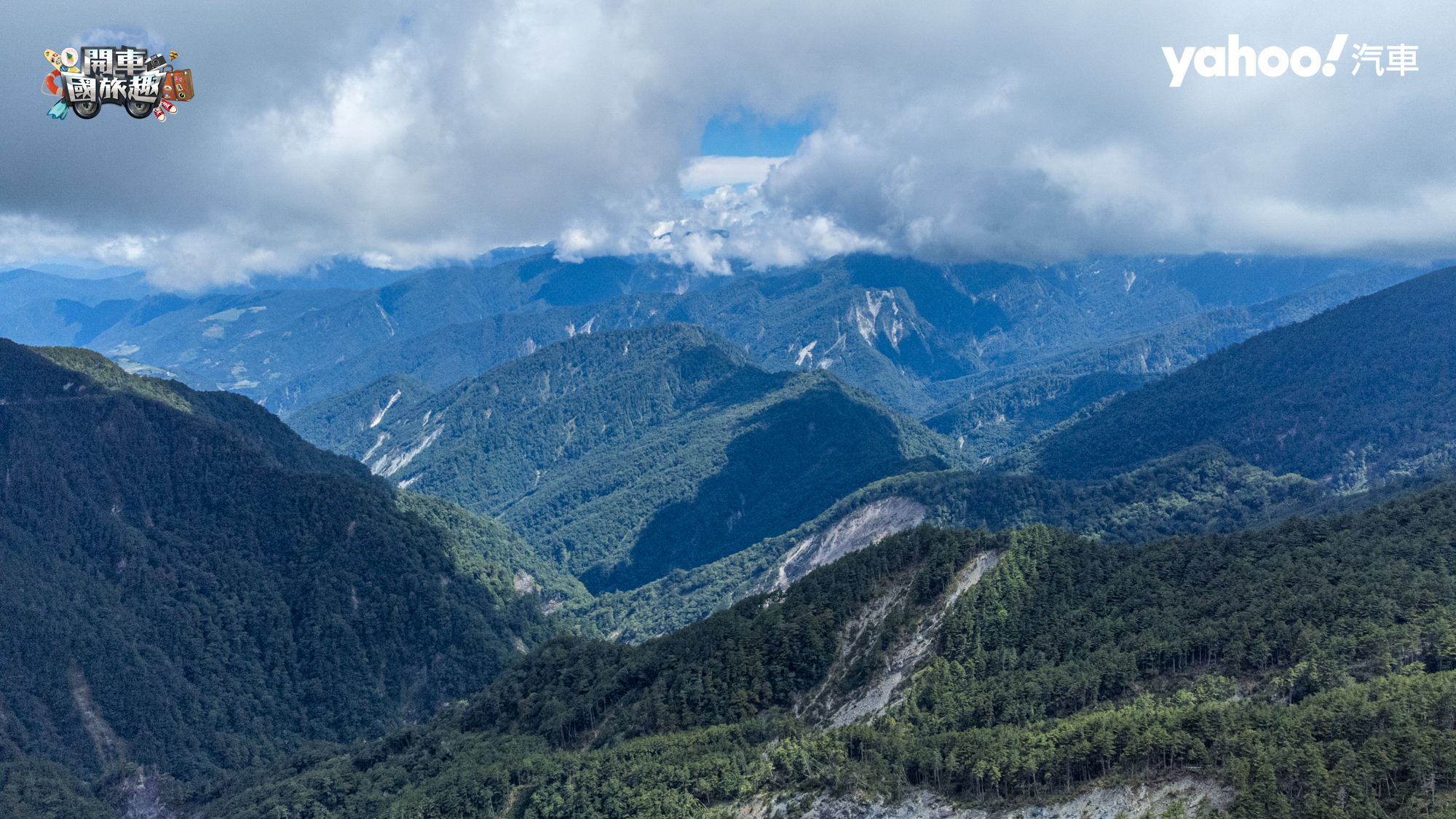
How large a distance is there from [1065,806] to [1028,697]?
21.8 meters

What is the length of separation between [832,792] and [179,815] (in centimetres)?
12568

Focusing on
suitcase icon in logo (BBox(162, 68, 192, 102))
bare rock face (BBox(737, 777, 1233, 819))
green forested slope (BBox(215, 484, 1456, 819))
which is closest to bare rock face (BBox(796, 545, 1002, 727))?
green forested slope (BBox(215, 484, 1456, 819))

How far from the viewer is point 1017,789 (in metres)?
82.3

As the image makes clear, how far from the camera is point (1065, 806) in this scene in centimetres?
7806

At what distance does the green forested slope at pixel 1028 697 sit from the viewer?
7294cm

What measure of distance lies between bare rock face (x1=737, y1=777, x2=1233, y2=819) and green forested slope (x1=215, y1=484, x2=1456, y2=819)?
1.30m

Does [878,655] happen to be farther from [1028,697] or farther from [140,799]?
[140,799]

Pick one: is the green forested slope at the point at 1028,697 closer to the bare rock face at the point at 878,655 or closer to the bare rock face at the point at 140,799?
the bare rock face at the point at 878,655

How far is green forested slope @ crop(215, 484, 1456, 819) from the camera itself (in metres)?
72.9

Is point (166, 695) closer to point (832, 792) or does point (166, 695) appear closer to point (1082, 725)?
point (832, 792)

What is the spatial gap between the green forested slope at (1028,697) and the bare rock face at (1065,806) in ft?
4.28

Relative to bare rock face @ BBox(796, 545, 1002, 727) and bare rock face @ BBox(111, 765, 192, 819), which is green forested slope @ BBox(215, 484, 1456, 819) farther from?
bare rock face @ BBox(111, 765, 192, 819)

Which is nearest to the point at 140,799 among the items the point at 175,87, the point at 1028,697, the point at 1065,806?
the point at 175,87

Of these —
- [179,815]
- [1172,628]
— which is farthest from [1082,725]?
[179,815]
